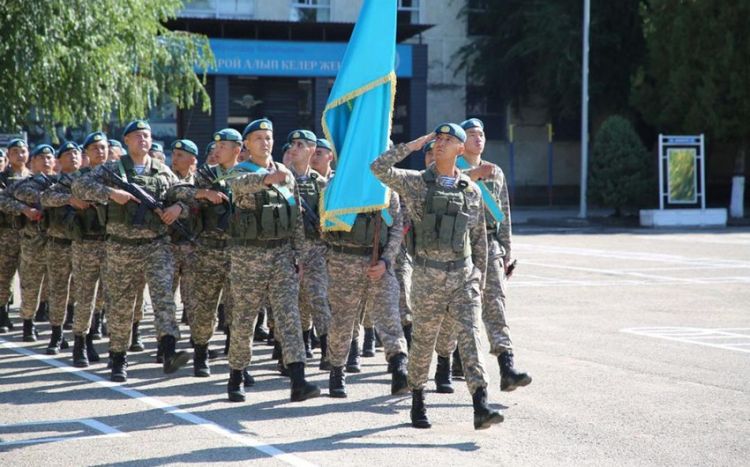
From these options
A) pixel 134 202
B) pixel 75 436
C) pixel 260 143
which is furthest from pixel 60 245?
pixel 75 436

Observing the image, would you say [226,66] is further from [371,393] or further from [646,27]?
[371,393]

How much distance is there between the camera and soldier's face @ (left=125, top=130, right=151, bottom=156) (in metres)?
9.70

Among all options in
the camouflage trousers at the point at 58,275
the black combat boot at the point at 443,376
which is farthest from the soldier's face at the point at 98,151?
the black combat boot at the point at 443,376

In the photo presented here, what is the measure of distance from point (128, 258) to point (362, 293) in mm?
2231

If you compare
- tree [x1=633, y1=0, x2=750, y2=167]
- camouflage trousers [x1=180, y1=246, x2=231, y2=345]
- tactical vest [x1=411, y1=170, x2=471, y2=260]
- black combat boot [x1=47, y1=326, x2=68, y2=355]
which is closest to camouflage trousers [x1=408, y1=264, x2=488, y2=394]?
tactical vest [x1=411, y1=170, x2=471, y2=260]

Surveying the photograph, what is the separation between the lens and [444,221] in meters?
7.66

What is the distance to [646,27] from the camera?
3672cm

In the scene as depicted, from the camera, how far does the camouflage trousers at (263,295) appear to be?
8609 mm

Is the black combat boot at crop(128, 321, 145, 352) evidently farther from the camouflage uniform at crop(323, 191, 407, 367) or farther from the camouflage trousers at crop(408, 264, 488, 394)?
the camouflage trousers at crop(408, 264, 488, 394)

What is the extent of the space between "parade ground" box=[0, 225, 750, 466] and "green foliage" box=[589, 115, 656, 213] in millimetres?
21681

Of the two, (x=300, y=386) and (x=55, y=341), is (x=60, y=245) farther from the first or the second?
(x=300, y=386)

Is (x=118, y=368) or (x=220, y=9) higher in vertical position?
(x=220, y=9)

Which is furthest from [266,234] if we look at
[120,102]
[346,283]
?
[120,102]

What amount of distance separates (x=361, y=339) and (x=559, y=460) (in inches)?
229
